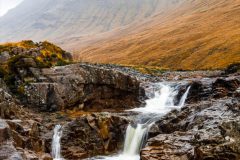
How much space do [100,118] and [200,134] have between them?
48.5 feet

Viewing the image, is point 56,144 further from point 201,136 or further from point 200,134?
point 201,136

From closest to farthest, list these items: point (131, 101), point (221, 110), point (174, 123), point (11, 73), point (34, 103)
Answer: point (221, 110) < point (174, 123) < point (34, 103) < point (11, 73) < point (131, 101)

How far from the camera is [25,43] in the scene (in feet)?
258

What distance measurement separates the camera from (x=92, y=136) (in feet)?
138

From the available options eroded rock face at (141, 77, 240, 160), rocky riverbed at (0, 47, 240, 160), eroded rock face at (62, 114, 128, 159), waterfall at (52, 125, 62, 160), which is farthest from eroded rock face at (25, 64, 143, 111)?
eroded rock face at (141, 77, 240, 160)

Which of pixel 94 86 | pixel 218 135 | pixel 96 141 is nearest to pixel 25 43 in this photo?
pixel 94 86

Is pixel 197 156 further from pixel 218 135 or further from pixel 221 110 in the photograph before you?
pixel 221 110

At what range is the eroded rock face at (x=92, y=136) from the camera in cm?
4122

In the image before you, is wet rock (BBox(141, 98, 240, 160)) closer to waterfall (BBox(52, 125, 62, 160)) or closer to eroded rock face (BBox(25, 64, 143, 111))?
waterfall (BBox(52, 125, 62, 160))

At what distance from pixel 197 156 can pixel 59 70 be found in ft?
102

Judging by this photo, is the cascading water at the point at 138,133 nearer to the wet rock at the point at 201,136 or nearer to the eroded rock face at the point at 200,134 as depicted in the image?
the eroded rock face at the point at 200,134

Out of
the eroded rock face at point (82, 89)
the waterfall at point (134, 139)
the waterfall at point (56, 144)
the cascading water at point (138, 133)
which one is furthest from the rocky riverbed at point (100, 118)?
the cascading water at point (138, 133)

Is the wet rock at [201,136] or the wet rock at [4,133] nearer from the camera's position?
the wet rock at [201,136]

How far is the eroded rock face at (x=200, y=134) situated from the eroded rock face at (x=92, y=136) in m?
4.70
